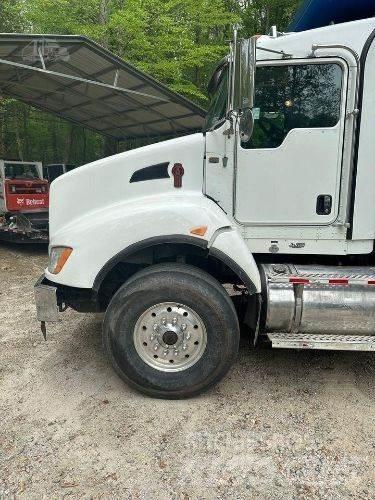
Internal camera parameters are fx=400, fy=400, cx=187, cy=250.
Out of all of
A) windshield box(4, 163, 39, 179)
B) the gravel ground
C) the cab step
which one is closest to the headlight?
the gravel ground

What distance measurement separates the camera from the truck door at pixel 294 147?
11.1 feet

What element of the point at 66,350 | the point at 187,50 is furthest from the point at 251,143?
the point at 187,50

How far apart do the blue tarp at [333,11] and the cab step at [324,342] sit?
292 cm

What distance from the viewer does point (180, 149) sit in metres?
3.62

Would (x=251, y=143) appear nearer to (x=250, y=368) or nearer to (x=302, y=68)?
(x=302, y=68)

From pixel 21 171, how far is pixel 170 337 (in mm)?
9305

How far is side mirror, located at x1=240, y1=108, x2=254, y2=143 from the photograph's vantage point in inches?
122

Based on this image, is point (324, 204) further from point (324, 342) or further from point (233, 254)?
point (324, 342)

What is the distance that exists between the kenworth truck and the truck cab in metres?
6.14

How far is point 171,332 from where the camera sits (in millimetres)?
3350

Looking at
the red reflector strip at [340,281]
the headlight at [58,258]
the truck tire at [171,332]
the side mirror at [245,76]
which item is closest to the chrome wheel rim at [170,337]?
the truck tire at [171,332]

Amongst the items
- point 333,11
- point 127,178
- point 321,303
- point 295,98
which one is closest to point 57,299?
point 127,178

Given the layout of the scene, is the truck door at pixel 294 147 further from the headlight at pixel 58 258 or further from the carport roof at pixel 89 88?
the carport roof at pixel 89 88

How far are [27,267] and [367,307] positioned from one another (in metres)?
6.58
